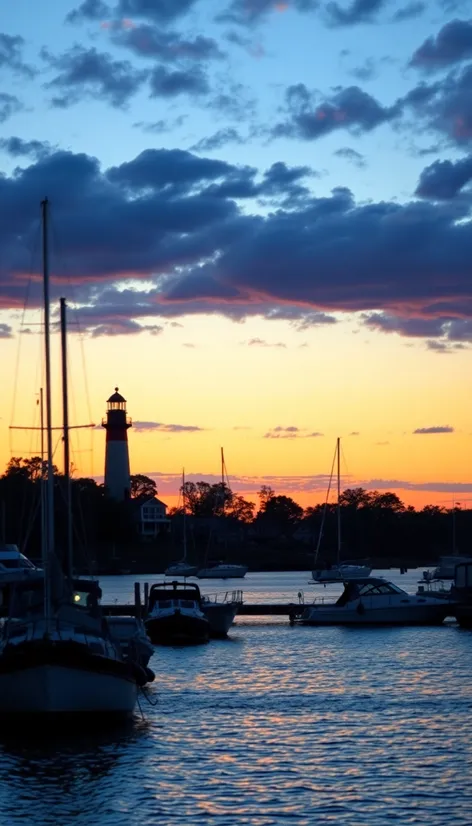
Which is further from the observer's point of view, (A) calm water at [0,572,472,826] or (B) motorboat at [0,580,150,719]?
(B) motorboat at [0,580,150,719]

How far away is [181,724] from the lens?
3456 cm

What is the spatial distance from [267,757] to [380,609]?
3913 centimetres

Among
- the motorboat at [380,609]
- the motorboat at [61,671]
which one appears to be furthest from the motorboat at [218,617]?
the motorboat at [61,671]

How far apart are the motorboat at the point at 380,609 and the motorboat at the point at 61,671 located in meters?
35.2

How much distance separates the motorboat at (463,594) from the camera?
219ft

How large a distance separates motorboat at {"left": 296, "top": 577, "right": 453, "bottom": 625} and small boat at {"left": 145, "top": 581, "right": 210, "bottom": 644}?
34.6 ft

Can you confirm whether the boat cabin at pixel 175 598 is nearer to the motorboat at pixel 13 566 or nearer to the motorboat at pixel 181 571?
the motorboat at pixel 13 566

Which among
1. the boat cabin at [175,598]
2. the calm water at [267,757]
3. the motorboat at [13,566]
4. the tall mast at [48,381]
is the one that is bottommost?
the calm water at [267,757]

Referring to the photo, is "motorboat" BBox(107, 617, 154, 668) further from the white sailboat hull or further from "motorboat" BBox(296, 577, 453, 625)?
"motorboat" BBox(296, 577, 453, 625)

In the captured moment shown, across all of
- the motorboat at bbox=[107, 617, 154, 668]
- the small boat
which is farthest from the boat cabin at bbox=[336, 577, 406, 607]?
the motorboat at bbox=[107, 617, 154, 668]

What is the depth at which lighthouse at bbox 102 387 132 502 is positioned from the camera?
153 metres

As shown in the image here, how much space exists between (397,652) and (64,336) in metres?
19.8

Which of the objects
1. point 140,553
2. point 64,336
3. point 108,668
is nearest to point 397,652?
point 64,336

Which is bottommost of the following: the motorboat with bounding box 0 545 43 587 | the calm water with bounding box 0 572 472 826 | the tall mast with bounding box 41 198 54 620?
the calm water with bounding box 0 572 472 826
